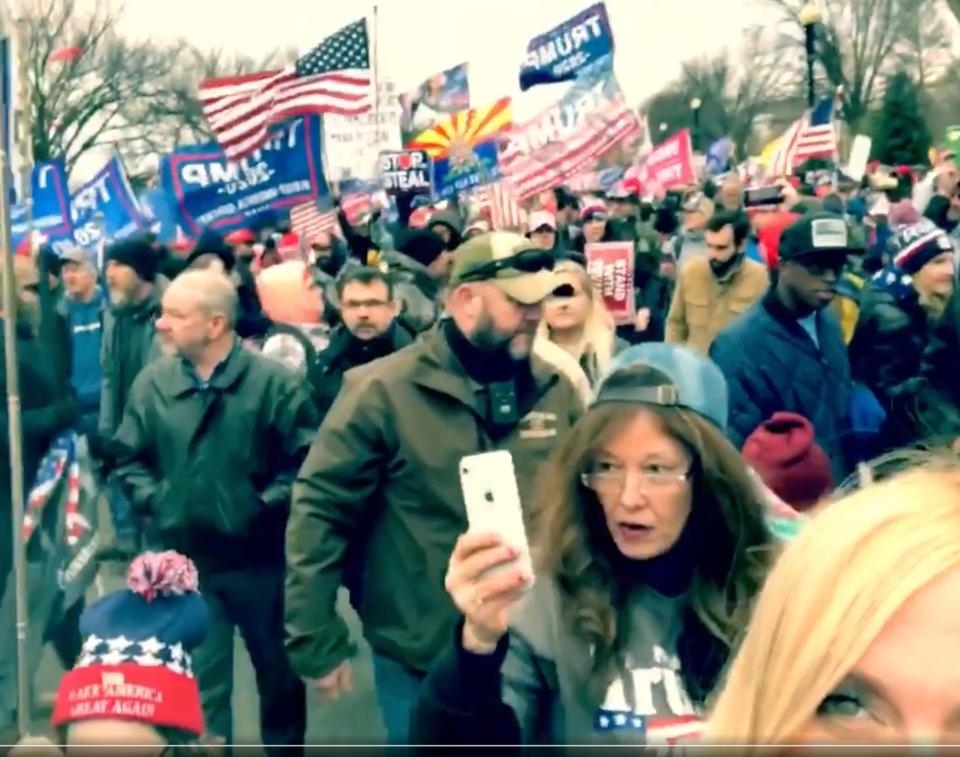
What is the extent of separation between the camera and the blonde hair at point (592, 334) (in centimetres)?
588

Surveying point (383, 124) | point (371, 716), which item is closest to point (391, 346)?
point (371, 716)

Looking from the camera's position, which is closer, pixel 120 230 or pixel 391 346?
pixel 391 346

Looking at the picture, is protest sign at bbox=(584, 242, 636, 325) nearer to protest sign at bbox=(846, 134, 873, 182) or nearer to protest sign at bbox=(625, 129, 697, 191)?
protest sign at bbox=(625, 129, 697, 191)

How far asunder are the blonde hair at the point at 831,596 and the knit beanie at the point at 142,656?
1605mm

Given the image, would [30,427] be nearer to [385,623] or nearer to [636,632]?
[385,623]

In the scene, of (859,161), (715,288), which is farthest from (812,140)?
(715,288)

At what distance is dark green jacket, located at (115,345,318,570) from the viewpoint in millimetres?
5066

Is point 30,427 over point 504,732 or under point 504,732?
under

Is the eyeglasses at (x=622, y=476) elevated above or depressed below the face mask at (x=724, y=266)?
above

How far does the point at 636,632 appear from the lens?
2633mm

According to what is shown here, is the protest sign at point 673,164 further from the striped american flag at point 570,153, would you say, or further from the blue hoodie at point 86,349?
the blue hoodie at point 86,349

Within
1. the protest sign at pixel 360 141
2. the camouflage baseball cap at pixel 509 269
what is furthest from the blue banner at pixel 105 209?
the camouflage baseball cap at pixel 509 269

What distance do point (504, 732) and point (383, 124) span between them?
12574 millimetres

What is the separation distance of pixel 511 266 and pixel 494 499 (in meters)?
2.20
